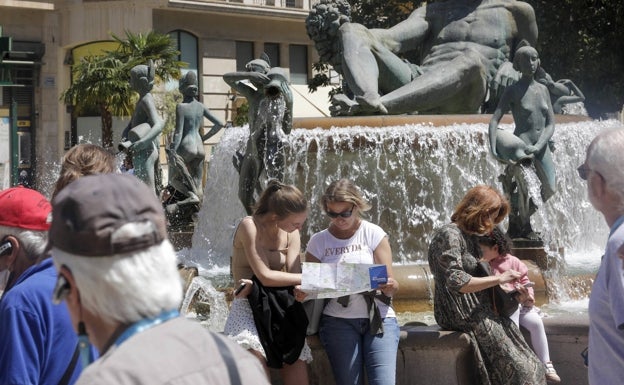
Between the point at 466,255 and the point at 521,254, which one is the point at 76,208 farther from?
the point at 521,254

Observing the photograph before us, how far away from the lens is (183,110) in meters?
16.1

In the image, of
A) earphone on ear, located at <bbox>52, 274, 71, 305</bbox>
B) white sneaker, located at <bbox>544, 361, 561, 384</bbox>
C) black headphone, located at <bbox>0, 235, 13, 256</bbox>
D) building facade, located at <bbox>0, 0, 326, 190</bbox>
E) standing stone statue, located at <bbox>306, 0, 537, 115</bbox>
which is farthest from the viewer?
building facade, located at <bbox>0, 0, 326, 190</bbox>

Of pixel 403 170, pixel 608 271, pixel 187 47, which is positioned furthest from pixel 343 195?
pixel 187 47

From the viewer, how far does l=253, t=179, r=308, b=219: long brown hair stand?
5555mm

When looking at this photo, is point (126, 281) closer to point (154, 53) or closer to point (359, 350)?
point (359, 350)

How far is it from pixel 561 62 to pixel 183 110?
10333 mm

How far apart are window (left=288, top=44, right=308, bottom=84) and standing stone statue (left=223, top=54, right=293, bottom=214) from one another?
109 feet

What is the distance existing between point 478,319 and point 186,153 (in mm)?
10796

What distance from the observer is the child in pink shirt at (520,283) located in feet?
19.3

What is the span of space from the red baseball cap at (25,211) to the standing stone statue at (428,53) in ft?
28.6

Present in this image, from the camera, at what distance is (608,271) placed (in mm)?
3332

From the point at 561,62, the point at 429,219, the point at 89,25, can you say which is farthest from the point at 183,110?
the point at 89,25

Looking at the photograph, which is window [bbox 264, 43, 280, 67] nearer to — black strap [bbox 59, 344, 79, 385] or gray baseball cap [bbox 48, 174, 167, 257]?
black strap [bbox 59, 344, 79, 385]

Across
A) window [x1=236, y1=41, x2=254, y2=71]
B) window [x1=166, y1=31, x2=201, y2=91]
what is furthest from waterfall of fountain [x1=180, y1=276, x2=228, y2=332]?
window [x1=236, y1=41, x2=254, y2=71]
